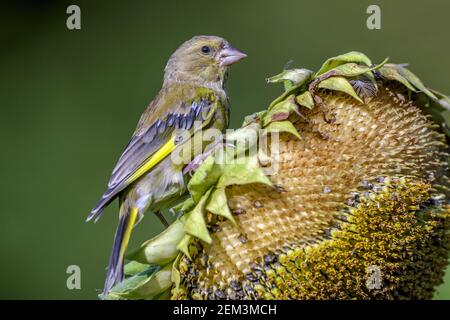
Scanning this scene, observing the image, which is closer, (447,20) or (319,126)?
(319,126)

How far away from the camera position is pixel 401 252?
7.64 feet

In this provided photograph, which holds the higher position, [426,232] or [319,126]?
[319,126]

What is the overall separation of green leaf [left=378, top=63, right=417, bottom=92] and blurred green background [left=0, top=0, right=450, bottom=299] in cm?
317

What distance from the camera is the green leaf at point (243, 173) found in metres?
2.28

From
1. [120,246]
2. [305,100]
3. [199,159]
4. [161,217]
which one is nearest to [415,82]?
[305,100]

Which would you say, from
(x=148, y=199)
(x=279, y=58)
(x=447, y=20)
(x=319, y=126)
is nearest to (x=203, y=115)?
(x=148, y=199)

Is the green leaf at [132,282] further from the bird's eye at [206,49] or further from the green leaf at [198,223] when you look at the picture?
the bird's eye at [206,49]

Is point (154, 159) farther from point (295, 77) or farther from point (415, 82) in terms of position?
point (415, 82)

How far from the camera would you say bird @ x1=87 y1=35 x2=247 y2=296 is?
3.25 meters

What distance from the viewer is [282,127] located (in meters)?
2.34

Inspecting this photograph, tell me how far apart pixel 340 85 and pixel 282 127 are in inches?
8.7

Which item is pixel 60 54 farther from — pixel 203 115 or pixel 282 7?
pixel 203 115

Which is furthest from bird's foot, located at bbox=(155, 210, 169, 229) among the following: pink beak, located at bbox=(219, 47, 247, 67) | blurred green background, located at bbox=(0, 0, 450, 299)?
blurred green background, located at bbox=(0, 0, 450, 299)

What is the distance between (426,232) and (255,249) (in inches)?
20.0
